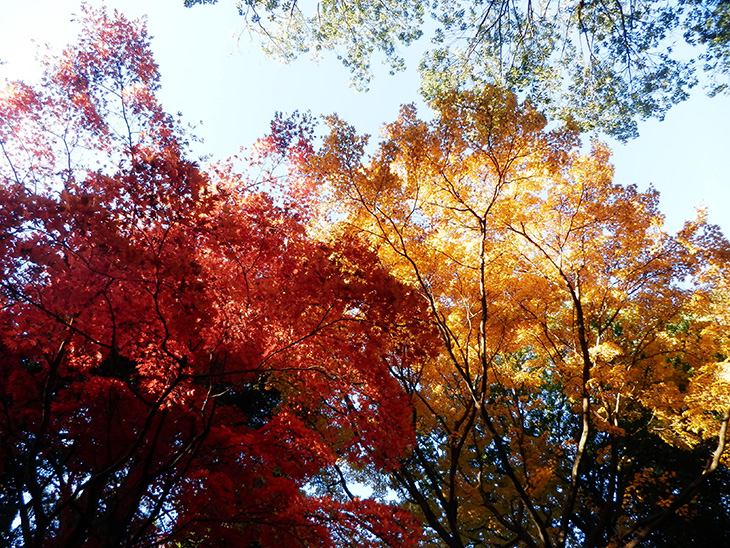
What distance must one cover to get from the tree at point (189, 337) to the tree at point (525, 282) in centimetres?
114

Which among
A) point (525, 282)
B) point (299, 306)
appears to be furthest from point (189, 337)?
point (525, 282)

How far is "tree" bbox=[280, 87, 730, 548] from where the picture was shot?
22.4 ft

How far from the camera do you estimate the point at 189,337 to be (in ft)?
20.2

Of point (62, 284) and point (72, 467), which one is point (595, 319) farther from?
point (72, 467)

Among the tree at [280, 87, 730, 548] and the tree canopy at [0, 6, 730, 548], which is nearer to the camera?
the tree canopy at [0, 6, 730, 548]

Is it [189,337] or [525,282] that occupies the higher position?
[525,282]

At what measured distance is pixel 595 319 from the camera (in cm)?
947

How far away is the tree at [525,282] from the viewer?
6836mm

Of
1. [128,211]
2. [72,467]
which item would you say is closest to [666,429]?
[128,211]

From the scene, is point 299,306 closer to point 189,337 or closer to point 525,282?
point 189,337

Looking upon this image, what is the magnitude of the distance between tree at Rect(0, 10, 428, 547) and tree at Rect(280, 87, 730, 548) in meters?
1.14

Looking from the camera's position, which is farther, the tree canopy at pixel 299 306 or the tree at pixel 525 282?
the tree at pixel 525 282

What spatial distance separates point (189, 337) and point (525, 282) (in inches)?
297

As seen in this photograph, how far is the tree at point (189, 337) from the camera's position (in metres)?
5.20
